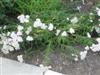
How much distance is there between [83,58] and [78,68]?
0.13 metres

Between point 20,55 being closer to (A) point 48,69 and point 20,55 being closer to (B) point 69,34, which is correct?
(A) point 48,69

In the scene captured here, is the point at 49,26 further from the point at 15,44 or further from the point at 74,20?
the point at 15,44

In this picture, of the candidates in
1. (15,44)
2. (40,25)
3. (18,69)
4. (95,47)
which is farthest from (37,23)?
(95,47)

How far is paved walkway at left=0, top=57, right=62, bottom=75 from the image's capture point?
142 inches

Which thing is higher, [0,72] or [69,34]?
[69,34]

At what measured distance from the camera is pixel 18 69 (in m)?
3.68

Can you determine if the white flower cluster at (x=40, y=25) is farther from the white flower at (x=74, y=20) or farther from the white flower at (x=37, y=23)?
the white flower at (x=74, y=20)

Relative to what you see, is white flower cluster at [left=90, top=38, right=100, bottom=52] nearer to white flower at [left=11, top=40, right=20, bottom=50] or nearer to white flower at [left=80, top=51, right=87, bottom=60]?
white flower at [left=80, top=51, right=87, bottom=60]

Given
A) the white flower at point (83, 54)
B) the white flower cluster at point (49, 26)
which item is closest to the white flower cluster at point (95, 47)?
the white flower at point (83, 54)

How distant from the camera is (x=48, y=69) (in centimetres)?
361

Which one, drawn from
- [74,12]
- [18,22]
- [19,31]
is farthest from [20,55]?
[74,12]

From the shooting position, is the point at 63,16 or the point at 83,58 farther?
the point at 63,16

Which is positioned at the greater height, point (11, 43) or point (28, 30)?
point (28, 30)

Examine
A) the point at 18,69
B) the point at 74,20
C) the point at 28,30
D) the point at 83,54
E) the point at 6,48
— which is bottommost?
the point at 18,69
